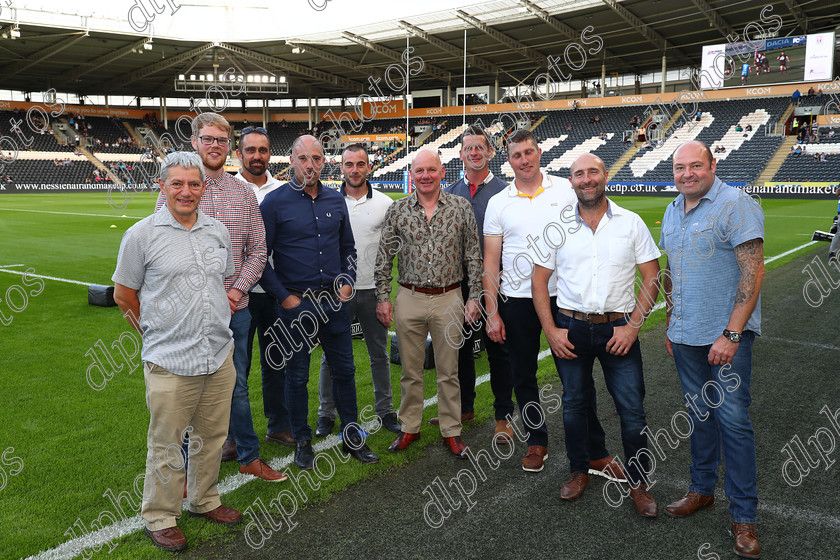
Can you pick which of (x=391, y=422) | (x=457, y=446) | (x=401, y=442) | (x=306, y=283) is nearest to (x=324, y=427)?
(x=391, y=422)

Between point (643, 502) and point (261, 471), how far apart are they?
2.39 m

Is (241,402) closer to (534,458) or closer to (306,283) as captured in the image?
(306,283)

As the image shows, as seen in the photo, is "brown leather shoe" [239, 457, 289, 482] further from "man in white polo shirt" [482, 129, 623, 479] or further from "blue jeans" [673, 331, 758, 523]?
"blue jeans" [673, 331, 758, 523]

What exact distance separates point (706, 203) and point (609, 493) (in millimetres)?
1850

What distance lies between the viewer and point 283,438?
4566 mm

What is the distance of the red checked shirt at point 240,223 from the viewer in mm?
3836

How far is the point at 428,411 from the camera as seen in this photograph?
5.20 meters

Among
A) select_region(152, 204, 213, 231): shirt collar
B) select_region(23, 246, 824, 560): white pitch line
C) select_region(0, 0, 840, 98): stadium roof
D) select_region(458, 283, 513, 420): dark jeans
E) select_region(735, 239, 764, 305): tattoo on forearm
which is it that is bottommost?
select_region(23, 246, 824, 560): white pitch line

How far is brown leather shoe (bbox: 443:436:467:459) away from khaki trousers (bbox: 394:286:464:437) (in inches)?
1.5

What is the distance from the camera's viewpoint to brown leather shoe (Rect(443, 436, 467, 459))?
427 centimetres

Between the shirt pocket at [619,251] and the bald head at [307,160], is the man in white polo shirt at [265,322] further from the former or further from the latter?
the shirt pocket at [619,251]

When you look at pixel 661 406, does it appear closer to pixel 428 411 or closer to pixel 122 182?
pixel 428 411

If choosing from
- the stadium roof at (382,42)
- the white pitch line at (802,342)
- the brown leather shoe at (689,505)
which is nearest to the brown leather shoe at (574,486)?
the brown leather shoe at (689,505)

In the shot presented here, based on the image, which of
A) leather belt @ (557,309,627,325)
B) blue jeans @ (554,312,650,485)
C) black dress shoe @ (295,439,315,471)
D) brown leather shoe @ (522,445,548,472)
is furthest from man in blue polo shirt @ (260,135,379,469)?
leather belt @ (557,309,627,325)
